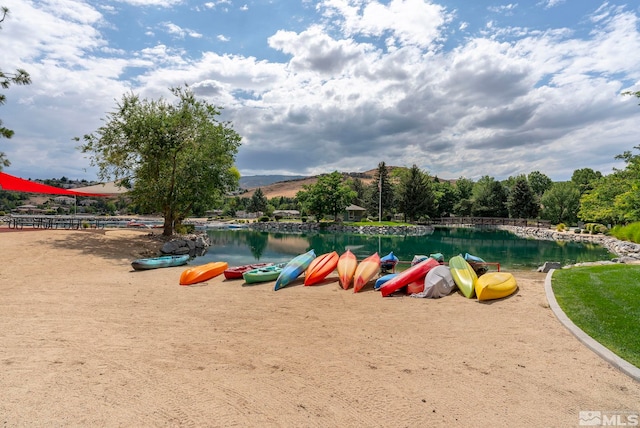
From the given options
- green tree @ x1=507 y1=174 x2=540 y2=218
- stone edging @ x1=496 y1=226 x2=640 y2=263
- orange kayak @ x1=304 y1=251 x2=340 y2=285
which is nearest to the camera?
orange kayak @ x1=304 y1=251 x2=340 y2=285

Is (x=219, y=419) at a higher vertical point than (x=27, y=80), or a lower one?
lower

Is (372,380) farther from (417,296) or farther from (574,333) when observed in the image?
(417,296)

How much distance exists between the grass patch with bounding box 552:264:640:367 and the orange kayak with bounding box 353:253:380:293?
14.0 feet

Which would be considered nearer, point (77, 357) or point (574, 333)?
point (77, 357)

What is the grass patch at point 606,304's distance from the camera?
4.78 m

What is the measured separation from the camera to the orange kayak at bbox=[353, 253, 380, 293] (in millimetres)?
9156

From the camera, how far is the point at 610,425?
3178 mm

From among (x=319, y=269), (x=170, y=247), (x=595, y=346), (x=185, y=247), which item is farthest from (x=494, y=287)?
(x=185, y=247)

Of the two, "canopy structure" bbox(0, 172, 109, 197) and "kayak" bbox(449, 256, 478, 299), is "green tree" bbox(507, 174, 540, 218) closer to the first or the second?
"kayak" bbox(449, 256, 478, 299)

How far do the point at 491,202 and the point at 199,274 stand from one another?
53165mm

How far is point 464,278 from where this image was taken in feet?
27.5

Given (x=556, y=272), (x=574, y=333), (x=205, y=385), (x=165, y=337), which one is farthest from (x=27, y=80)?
(x=556, y=272)

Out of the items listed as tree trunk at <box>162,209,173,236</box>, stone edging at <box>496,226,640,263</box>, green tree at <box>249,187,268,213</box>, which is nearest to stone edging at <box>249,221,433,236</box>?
stone edging at <box>496,226,640,263</box>

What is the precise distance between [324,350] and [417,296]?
3969 millimetres
